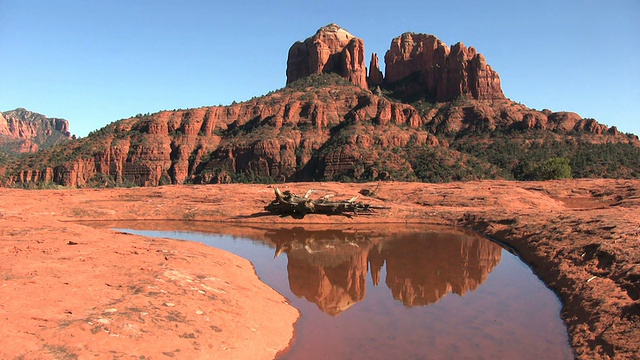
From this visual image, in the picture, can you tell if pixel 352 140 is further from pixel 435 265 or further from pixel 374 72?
pixel 435 265

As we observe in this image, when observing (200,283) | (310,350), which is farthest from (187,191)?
(310,350)

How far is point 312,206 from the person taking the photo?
80.9 feet

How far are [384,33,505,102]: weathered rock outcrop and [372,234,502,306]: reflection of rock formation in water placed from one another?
86898 millimetres

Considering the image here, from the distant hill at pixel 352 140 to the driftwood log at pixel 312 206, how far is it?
42.2 meters

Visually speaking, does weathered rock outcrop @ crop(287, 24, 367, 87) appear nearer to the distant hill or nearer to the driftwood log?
the distant hill

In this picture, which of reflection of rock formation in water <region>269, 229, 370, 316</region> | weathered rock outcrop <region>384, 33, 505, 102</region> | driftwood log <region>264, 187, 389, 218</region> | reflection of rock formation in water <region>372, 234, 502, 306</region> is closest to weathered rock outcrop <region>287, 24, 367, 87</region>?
weathered rock outcrop <region>384, 33, 505, 102</region>

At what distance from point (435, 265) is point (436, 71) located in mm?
98373

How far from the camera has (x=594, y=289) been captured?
9.92 metres

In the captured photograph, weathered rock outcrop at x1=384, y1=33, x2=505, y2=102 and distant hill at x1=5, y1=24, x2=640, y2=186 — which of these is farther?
weathered rock outcrop at x1=384, y1=33, x2=505, y2=102

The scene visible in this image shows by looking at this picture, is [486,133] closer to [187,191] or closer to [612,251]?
[187,191]

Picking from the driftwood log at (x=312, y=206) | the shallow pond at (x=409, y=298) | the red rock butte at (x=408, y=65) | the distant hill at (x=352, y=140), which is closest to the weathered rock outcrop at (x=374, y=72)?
the red rock butte at (x=408, y=65)

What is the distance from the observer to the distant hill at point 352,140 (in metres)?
71.7

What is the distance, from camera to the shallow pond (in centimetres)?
808

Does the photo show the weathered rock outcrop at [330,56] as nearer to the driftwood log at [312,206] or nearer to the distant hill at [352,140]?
the distant hill at [352,140]
